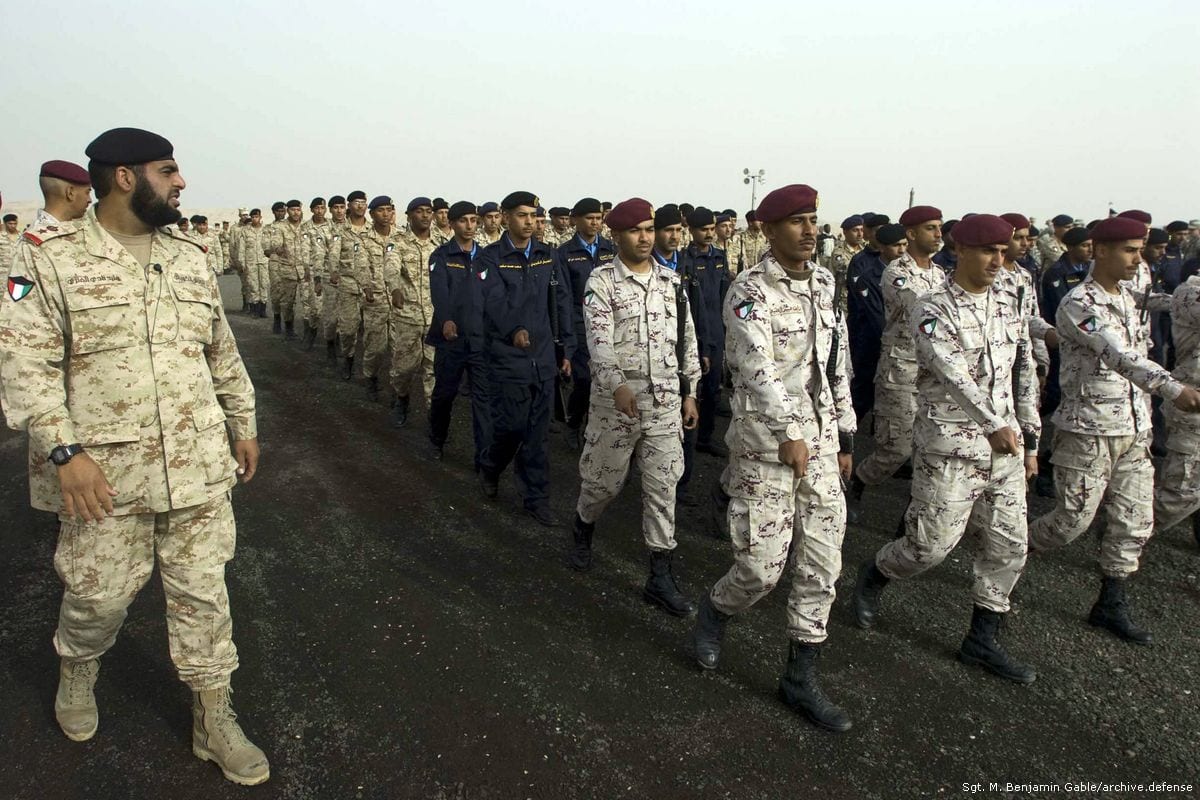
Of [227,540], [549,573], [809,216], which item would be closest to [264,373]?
[549,573]

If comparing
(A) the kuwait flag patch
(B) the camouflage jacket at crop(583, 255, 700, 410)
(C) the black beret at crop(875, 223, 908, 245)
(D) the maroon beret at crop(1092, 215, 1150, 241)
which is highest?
(C) the black beret at crop(875, 223, 908, 245)

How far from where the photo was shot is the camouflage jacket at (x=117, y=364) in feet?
8.12

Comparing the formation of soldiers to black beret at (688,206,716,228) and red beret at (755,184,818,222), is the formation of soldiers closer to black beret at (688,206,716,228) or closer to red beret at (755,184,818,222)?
red beret at (755,184,818,222)

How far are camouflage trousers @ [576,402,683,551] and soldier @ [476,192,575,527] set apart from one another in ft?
3.74

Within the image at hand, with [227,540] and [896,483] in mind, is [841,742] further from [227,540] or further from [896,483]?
[896,483]

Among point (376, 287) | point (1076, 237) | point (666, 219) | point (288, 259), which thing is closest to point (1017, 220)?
point (1076, 237)

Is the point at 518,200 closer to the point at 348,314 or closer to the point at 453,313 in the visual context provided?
the point at 453,313

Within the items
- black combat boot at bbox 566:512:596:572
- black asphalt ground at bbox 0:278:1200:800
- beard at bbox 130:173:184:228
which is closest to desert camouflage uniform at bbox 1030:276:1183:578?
black asphalt ground at bbox 0:278:1200:800

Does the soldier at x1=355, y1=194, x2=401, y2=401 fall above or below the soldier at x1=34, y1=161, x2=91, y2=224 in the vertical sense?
below

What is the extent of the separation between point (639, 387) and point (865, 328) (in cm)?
350

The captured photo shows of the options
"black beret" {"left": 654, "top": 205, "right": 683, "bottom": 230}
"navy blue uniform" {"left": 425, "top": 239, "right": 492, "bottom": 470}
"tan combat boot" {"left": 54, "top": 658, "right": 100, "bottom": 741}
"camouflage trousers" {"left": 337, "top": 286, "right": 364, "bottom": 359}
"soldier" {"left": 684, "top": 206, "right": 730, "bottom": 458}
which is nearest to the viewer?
"tan combat boot" {"left": 54, "top": 658, "right": 100, "bottom": 741}

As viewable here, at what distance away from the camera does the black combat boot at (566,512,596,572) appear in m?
4.61

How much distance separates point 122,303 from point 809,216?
2.79 m

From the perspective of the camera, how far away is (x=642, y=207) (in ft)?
14.2
